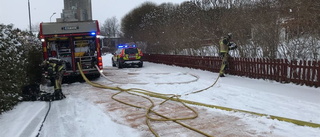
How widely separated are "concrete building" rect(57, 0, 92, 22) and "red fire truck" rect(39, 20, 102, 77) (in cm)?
4487

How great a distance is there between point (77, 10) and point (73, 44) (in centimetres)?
4742

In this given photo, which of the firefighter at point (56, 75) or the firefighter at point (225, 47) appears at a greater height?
the firefighter at point (225, 47)

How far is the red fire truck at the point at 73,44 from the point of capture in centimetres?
1277

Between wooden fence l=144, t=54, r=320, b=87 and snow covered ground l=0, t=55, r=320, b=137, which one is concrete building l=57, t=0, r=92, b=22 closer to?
wooden fence l=144, t=54, r=320, b=87

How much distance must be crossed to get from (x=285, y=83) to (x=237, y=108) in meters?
4.24

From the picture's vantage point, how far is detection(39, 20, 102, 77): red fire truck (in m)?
12.8

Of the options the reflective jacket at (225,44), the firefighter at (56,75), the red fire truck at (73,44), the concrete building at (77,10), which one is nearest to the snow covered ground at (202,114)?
the firefighter at (56,75)

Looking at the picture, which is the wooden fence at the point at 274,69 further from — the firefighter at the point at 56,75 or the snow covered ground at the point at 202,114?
the firefighter at the point at 56,75

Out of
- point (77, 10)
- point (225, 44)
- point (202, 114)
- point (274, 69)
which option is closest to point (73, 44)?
point (225, 44)

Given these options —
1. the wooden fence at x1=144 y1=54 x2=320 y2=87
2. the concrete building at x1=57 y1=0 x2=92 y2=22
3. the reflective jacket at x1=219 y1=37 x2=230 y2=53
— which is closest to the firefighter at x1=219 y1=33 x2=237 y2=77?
the reflective jacket at x1=219 y1=37 x2=230 y2=53

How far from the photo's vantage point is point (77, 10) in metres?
57.8

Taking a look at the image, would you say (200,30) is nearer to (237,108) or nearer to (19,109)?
(237,108)

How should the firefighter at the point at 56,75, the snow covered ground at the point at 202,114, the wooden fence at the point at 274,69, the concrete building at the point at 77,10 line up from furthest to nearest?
the concrete building at the point at 77,10
the wooden fence at the point at 274,69
the firefighter at the point at 56,75
the snow covered ground at the point at 202,114

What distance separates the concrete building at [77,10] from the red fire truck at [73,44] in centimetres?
4487
